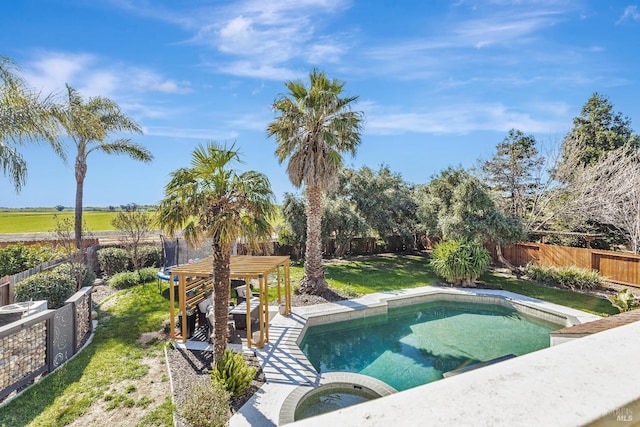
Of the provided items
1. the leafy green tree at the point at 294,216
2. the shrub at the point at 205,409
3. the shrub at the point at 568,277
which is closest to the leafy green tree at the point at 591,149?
the shrub at the point at 568,277

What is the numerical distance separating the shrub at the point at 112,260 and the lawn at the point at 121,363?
368 centimetres

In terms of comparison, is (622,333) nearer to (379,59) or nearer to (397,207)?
(379,59)

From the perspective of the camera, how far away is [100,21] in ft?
34.3

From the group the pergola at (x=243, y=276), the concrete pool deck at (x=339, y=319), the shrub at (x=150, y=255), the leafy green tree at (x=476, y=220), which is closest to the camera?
the concrete pool deck at (x=339, y=319)

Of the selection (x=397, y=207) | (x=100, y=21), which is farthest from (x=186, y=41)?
(x=397, y=207)

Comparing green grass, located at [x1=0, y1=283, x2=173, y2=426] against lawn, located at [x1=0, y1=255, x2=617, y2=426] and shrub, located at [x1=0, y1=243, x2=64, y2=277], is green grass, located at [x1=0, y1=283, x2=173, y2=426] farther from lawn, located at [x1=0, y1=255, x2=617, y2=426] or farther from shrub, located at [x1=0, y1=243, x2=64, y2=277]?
shrub, located at [x1=0, y1=243, x2=64, y2=277]

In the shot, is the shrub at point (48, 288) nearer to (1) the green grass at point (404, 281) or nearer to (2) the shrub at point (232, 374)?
(1) the green grass at point (404, 281)

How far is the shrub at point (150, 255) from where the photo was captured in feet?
57.1

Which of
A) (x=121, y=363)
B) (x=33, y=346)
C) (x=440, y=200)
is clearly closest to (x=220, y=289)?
(x=121, y=363)

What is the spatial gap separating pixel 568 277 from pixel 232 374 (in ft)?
50.0

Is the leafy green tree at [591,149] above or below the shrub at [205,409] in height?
above

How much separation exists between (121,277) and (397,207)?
17.1 meters

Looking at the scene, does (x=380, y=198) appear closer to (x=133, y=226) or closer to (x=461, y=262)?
(x=461, y=262)

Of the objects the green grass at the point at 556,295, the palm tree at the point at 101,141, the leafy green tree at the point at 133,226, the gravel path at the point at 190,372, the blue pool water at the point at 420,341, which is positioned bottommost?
the blue pool water at the point at 420,341
